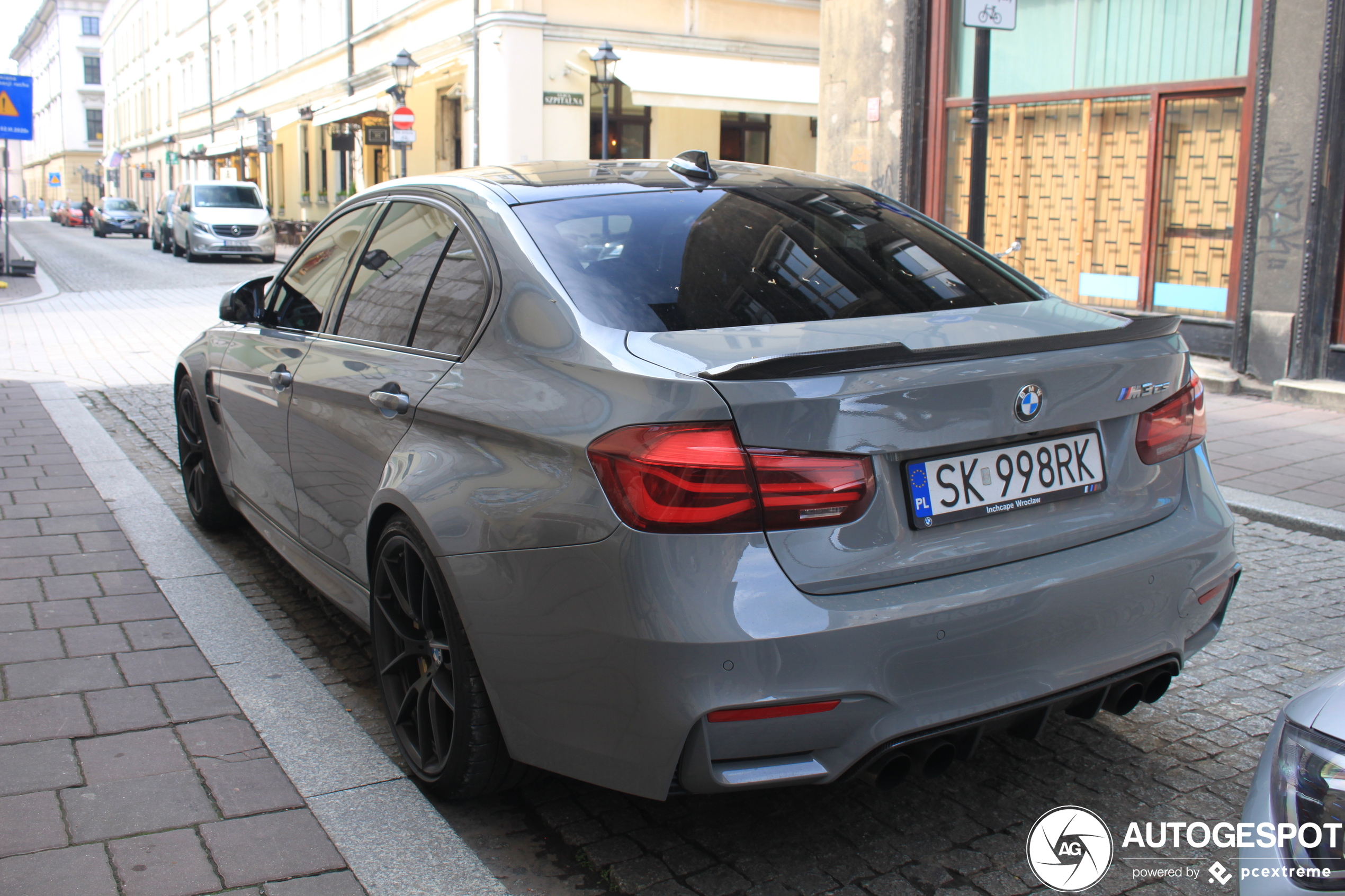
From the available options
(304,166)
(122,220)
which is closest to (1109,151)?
(304,166)

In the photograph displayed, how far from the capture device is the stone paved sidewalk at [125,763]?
263 cm

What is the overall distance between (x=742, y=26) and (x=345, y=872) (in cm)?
2896

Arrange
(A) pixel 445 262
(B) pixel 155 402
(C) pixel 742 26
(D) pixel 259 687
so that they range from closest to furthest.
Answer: (A) pixel 445 262 < (D) pixel 259 687 < (B) pixel 155 402 < (C) pixel 742 26

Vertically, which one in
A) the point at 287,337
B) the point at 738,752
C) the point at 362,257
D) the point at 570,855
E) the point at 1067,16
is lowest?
the point at 570,855

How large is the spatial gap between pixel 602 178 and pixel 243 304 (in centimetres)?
182

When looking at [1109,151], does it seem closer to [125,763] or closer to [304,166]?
[125,763]

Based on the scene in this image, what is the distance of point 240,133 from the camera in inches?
1854

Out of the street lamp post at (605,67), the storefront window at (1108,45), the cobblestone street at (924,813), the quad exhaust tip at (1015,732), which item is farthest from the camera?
the street lamp post at (605,67)

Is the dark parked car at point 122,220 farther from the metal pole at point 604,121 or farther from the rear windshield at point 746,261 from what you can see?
the rear windshield at point 746,261

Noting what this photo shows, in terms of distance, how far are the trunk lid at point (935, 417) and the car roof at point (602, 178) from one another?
0.84m

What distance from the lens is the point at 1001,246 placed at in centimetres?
1210

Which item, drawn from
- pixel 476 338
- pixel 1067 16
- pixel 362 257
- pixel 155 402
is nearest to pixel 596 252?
pixel 476 338

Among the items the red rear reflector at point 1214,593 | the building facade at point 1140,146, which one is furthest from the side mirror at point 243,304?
the building facade at point 1140,146

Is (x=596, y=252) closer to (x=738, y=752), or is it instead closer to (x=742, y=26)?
(x=738, y=752)
